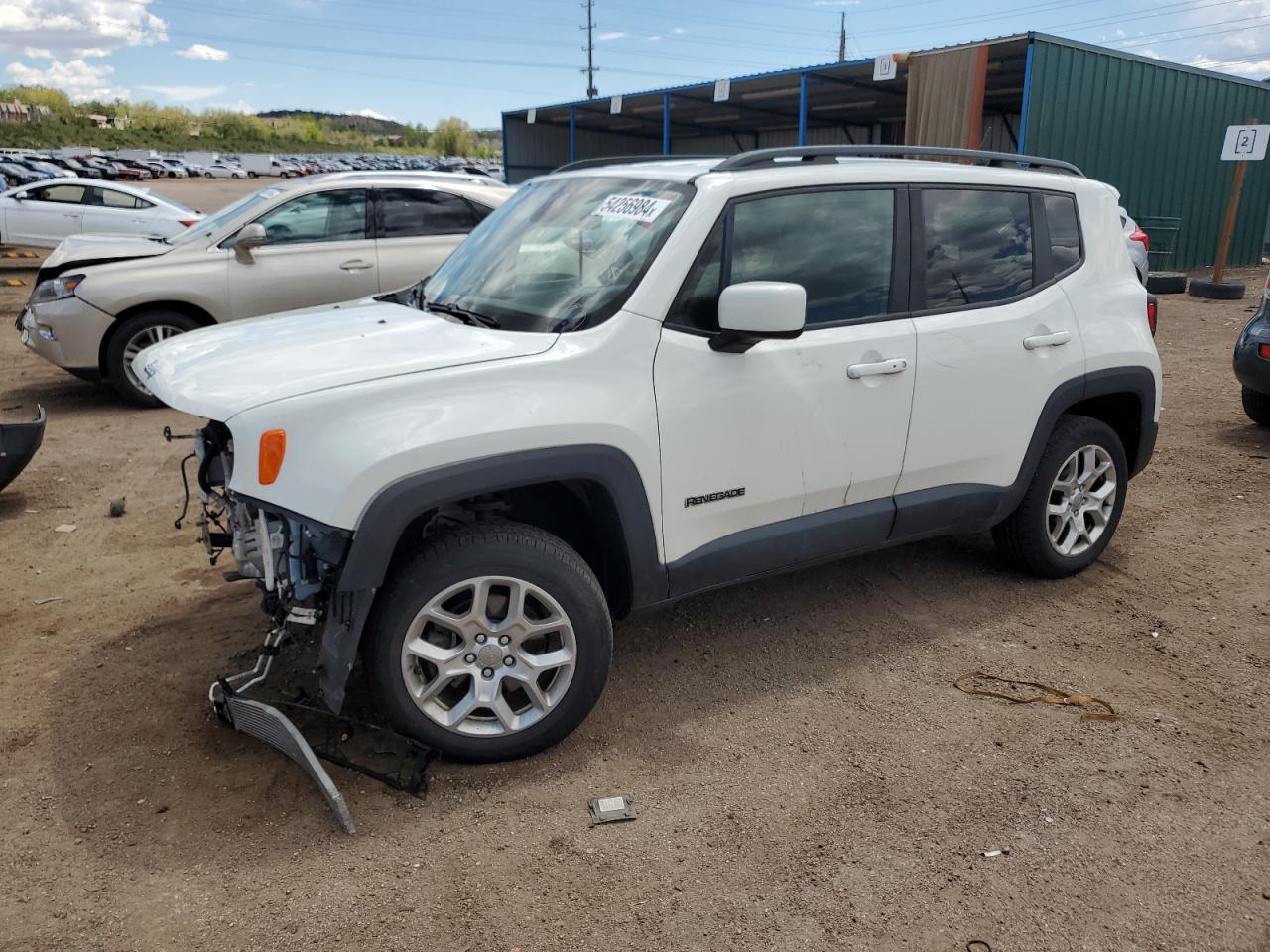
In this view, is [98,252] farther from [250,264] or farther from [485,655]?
[485,655]

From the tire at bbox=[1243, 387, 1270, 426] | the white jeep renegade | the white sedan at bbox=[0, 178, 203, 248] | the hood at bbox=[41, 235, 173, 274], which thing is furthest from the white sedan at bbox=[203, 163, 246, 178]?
the white jeep renegade

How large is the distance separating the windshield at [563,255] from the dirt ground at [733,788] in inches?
57.0

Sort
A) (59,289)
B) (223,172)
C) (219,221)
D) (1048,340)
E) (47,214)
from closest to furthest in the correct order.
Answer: (1048,340) < (59,289) < (219,221) < (47,214) < (223,172)

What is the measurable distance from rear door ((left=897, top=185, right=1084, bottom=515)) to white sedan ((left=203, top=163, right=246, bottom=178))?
7305 centimetres

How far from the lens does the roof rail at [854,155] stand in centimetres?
364

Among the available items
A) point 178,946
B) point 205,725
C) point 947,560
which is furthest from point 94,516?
point 947,560

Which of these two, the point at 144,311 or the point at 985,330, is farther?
the point at 144,311

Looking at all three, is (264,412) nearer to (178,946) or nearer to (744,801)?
(178,946)

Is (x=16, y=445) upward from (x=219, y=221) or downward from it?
downward

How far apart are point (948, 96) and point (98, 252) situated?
13096mm

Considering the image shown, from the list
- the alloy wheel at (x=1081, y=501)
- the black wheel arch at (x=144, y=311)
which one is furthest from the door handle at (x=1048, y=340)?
the black wheel arch at (x=144, y=311)

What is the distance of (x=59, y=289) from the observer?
25.0 feet

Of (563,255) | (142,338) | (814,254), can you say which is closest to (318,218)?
(142,338)

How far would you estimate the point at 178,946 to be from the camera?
2.46m
